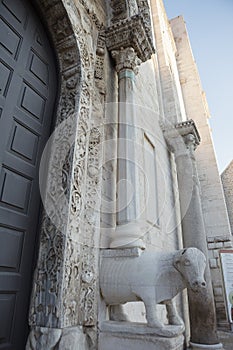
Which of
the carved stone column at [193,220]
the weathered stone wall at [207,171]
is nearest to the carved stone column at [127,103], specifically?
the carved stone column at [193,220]

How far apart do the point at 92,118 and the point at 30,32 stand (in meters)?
0.99

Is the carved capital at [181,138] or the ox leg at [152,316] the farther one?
the carved capital at [181,138]

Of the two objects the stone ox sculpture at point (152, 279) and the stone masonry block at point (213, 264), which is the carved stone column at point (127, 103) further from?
the stone masonry block at point (213, 264)

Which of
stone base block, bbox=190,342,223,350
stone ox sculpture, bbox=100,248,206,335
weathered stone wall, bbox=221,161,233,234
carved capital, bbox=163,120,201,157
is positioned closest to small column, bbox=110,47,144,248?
stone ox sculpture, bbox=100,248,206,335

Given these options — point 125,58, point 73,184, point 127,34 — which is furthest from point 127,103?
point 73,184

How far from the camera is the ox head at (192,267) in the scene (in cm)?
146

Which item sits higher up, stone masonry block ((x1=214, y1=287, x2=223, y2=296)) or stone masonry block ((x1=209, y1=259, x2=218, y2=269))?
stone masonry block ((x1=209, y1=259, x2=218, y2=269))

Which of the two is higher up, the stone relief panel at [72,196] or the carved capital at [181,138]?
the carved capital at [181,138]

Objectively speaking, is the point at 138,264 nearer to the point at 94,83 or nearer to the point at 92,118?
the point at 92,118

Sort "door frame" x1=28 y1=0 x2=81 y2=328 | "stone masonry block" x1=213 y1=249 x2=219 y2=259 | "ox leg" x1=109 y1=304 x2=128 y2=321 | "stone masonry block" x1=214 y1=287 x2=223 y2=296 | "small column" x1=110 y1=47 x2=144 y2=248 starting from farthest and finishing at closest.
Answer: "stone masonry block" x1=213 y1=249 x2=219 y2=259 → "stone masonry block" x1=214 y1=287 x2=223 y2=296 → "door frame" x1=28 y1=0 x2=81 y2=328 → "small column" x1=110 y1=47 x2=144 y2=248 → "ox leg" x1=109 y1=304 x2=128 y2=321

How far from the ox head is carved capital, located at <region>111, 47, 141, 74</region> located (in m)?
2.25

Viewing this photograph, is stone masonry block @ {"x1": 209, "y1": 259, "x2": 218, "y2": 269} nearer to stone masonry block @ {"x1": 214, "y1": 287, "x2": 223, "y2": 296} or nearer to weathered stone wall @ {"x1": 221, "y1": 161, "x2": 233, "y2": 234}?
stone masonry block @ {"x1": 214, "y1": 287, "x2": 223, "y2": 296}

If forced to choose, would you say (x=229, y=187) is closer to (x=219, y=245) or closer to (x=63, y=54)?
(x=219, y=245)

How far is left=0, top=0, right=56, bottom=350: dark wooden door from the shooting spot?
1510mm
